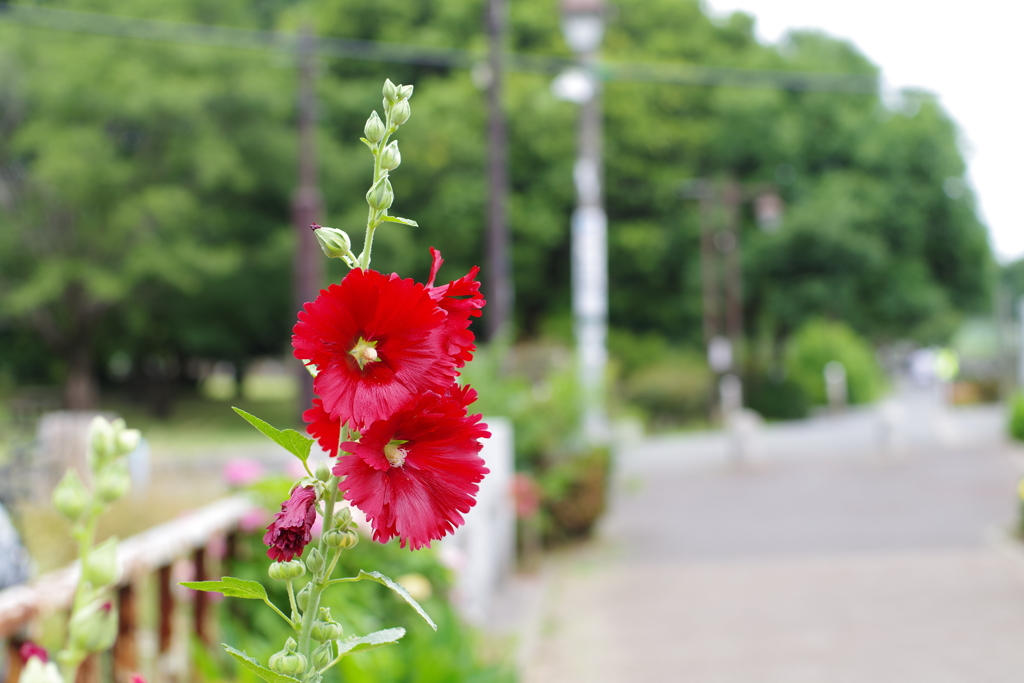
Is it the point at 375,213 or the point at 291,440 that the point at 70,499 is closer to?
the point at 291,440

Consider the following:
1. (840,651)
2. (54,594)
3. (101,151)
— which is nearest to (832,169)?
(101,151)

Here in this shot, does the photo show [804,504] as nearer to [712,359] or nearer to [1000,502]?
[1000,502]

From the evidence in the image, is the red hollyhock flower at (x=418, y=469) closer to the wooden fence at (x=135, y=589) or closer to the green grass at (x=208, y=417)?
the wooden fence at (x=135, y=589)

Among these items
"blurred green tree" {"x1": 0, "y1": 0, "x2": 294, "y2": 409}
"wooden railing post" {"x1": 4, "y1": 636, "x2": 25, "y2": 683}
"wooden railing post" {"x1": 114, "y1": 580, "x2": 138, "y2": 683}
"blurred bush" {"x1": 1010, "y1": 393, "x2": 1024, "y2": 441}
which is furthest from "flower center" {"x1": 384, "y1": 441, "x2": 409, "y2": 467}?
"blurred green tree" {"x1": 0, "y1": 0, "x2": 294, "y2": 409}

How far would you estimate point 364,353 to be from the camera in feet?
3.14

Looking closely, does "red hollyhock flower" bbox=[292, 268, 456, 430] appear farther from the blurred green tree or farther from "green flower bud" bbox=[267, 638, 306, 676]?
A: the blurred green tree

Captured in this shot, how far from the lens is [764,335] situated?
37.9 meters

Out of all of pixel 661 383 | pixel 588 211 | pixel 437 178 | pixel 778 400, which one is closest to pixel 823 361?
pixel 778 400

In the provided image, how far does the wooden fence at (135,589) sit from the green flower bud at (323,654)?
1.46 m

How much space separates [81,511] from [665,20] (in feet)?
114

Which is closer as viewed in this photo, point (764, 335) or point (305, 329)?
point (305, 329)

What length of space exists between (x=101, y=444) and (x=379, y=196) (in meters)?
0.53

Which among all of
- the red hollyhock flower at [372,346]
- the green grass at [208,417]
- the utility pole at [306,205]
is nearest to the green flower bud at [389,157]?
the red hollyhock flower at [372,346]

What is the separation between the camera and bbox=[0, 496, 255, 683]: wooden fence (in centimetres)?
270
